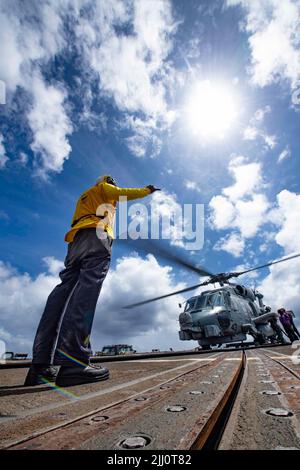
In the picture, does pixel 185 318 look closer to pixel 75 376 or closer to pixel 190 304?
pixel 190 304

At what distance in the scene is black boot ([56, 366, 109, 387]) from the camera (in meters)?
1.62

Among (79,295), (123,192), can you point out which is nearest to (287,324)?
(123,192)

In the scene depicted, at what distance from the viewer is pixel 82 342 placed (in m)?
1.80

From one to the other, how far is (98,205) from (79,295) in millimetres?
846

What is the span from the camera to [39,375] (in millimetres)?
1782

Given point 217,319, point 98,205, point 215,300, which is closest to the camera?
point 98,205

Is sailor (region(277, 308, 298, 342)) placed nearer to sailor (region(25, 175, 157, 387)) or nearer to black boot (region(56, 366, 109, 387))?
sailor (region(25, 175, 157, 387))

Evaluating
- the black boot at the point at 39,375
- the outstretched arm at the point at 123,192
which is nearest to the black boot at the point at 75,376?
the black boot at the point at 39,375

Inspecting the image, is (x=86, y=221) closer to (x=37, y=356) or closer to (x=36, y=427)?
(x=37, y=356)

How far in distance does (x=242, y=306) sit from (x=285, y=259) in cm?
519

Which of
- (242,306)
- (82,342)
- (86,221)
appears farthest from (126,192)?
(242,306)

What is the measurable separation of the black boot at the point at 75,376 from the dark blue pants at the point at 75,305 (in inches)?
2.1

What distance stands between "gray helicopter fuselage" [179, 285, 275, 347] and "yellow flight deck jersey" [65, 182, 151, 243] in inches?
428

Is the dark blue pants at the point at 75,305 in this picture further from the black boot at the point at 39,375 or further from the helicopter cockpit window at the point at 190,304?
the helicopter cockpit window at the point at 190,304
